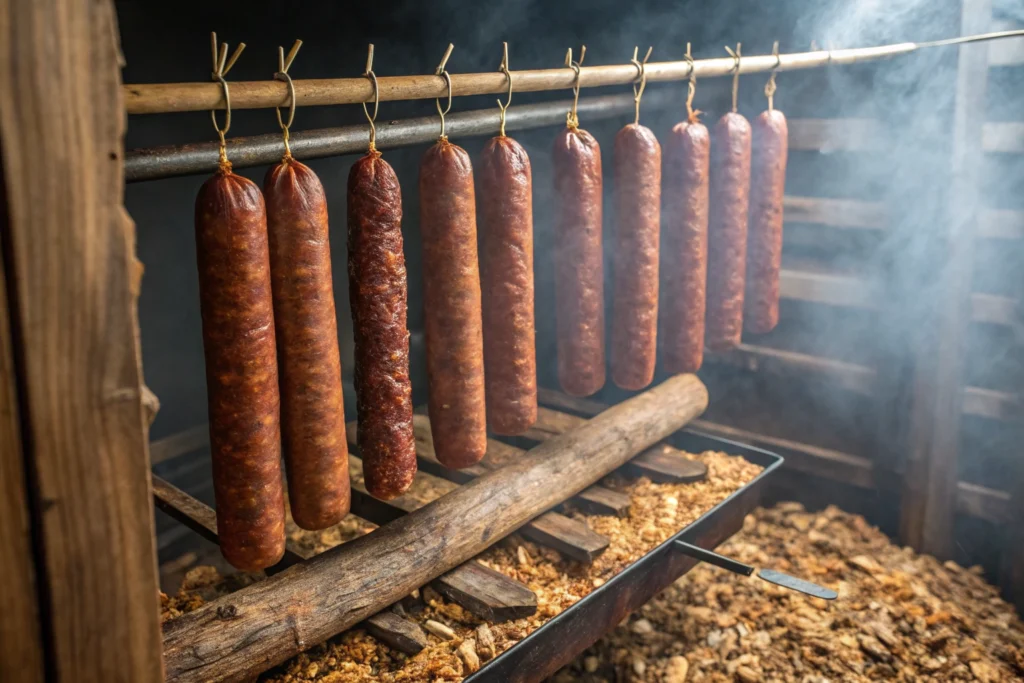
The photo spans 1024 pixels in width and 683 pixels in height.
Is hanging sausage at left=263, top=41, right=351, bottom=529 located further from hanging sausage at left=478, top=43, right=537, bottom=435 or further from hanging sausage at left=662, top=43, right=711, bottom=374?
hanging sausage at left=662, top=43, right=711, bottom=374

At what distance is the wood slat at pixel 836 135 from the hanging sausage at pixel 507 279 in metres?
2.34

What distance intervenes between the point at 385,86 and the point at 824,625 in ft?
10.2

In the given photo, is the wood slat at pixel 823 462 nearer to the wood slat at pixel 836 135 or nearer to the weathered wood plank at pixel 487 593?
the weathered wood plank at pixel 487 593

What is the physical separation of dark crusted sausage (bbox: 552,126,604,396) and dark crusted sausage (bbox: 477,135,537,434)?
25 centimetres

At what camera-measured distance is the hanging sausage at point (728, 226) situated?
3.33 metres

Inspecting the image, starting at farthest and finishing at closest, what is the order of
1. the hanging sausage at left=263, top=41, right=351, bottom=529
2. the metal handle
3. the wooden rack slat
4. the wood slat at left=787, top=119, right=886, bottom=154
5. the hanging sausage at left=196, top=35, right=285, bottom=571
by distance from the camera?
the wood slat at left=787, top=119, right=886, bottom=154, the metal handle, the hanging sausage at left=263, top=41, right=351, bottom=529, the hanging sausage at left=196, top=35, right=285, bottom=571, the wooden rack slat

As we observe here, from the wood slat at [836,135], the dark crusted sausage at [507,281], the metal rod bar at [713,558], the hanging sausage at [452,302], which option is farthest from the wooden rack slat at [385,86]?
the metal rod bar at [713,558]

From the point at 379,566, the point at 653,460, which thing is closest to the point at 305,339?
the point at 379,566

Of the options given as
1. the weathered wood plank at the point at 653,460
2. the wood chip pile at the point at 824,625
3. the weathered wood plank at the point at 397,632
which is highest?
the weathered wood plank at the point at 653,460

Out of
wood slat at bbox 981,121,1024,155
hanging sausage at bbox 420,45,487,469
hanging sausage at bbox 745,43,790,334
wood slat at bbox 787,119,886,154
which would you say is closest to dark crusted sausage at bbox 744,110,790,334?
hanging sausage at bbox 745,43,790,334

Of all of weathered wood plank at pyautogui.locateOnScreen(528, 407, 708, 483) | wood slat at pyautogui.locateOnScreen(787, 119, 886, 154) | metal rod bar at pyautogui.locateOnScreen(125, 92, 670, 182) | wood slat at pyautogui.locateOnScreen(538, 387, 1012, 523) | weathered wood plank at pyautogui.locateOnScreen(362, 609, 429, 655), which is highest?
wood slat at pyautogui.locateOnScreen(787, 119, 886, 154)

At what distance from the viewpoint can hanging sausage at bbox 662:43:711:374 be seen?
3168 mm

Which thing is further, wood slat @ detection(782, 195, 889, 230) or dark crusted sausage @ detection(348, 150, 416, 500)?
wood slat @ detection(782, 195, 889, 230)

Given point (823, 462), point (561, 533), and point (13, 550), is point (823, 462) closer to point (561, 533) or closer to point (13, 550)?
point (561, 533)
